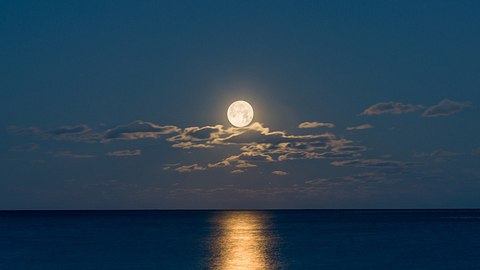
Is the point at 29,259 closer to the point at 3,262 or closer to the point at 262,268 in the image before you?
the point at 3,262

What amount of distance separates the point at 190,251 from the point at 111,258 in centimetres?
1344

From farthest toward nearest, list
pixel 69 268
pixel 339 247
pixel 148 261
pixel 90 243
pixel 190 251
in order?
pixel 90 243 → pixel 339 247 → pixel 190 251 → pixel 148 261 → pixel 69 268

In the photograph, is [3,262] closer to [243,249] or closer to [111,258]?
[111,258]

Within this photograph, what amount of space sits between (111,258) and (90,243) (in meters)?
27.2

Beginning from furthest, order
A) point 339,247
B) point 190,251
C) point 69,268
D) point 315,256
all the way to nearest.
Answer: point 339,247 → point 190,251 → point 315,256 → point 69,268

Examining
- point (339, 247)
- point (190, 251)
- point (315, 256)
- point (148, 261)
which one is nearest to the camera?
point (148, 261)

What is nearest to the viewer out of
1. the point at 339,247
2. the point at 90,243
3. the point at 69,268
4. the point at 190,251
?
the point at 69,268

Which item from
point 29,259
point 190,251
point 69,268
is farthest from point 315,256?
point 29,259

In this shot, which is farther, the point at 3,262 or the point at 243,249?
the point at 243,249

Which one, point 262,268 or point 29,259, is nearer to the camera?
point 262,268

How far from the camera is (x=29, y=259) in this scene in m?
72.4

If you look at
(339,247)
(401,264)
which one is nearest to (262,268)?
(401,264)

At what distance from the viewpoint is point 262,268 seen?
6419 centimetres

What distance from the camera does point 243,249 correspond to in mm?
86188
